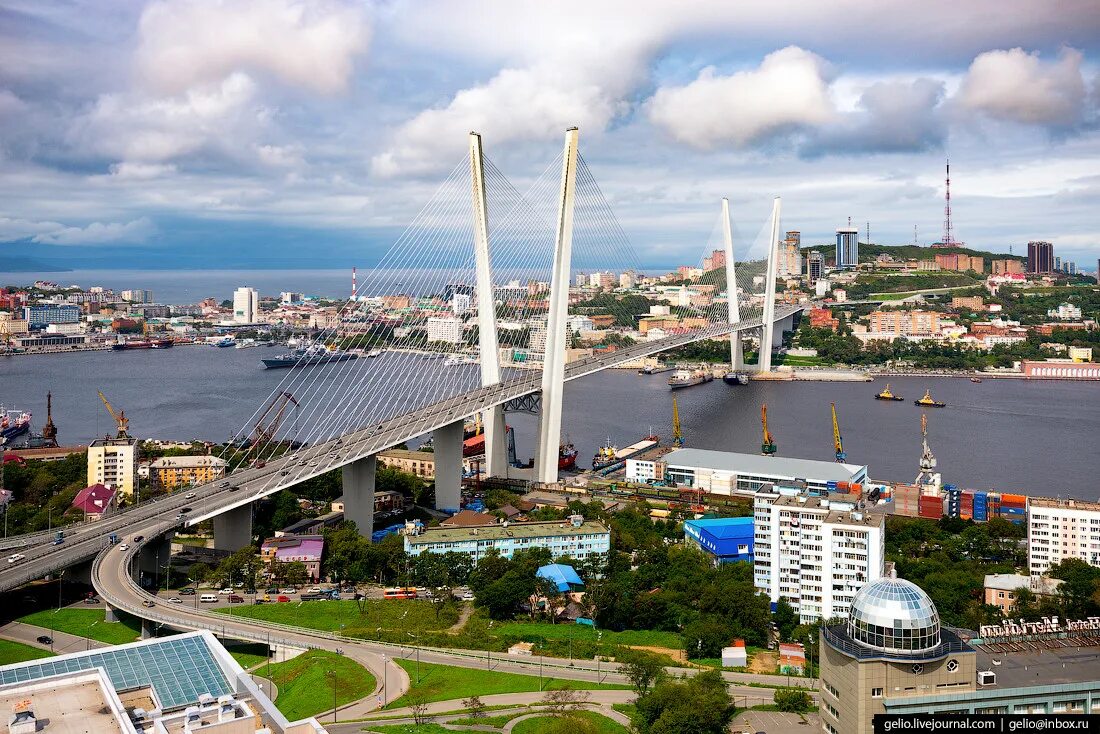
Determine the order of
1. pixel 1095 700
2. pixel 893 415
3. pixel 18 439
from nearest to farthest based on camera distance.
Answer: pixel 1095 700, pixel 18 439, pixel 893 415

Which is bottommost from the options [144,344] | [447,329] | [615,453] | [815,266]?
[615,453]

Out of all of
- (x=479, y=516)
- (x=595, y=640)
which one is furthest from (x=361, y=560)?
(x=595, y=640)

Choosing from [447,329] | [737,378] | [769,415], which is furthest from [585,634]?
[737,378]

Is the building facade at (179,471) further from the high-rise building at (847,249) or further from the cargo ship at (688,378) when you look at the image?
the high-rise building at (847,249)

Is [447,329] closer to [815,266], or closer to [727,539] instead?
[727,539]

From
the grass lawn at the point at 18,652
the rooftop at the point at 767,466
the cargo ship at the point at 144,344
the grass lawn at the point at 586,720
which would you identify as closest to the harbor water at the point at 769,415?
the rooftop at the point at 767,466

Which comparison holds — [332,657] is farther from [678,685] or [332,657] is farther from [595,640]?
[678,685]
